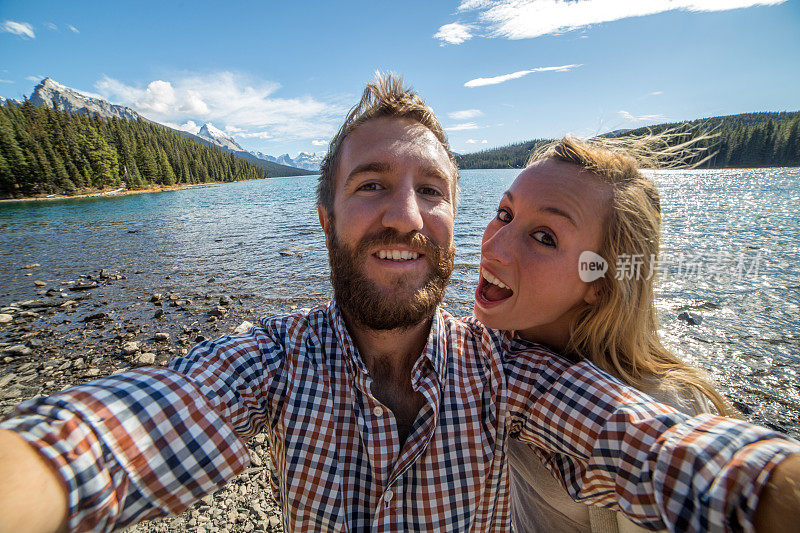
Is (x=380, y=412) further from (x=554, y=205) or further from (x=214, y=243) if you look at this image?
(x=214, y=243)

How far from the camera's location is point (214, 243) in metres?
20.4

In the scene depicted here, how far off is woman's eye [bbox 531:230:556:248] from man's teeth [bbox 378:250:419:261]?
0.95 m

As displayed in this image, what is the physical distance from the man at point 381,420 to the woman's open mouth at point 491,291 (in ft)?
0.91

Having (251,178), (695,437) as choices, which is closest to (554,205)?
(695,437)

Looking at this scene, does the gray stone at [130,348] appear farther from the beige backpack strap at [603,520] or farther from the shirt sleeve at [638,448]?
the beige backpack strap at [603,520]

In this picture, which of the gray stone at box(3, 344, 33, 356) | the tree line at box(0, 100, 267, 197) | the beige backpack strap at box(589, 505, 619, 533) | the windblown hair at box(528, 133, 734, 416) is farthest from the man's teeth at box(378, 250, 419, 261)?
the tree line at box(0, 100, 267, 197)

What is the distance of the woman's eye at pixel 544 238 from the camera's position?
8.03 ft

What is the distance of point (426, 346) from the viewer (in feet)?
7.21

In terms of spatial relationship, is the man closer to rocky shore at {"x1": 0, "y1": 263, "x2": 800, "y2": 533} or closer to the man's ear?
the man's ear

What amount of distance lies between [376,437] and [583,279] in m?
1.81

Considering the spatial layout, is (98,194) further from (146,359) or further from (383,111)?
(383,111)

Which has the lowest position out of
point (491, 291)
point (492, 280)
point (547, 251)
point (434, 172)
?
point (491, 291)

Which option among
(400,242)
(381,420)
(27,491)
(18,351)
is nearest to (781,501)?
(381,420)

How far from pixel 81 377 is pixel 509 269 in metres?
8.35
